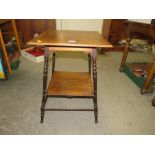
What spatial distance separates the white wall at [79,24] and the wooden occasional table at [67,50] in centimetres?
164

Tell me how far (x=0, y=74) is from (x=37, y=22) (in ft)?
4.77

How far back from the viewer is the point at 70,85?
128 cm

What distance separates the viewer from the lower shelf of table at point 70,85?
3.83 ft

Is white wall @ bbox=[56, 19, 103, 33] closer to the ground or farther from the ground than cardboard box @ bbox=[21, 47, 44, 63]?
farther from the ground

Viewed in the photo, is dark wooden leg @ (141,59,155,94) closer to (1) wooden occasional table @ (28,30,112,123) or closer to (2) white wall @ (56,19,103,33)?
(1) wooden occasional table @ (28,30,112,123)

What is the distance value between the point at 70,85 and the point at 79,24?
6.39 feet

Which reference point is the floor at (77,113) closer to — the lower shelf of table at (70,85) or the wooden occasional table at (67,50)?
the wooden occasional table at (67,50)

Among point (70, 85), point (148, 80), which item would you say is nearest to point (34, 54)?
point (70, 85)

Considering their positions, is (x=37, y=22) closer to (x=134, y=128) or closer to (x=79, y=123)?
(x=79, y=123)

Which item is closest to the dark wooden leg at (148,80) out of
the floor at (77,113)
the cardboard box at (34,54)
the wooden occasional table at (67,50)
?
the floor at (77,113)

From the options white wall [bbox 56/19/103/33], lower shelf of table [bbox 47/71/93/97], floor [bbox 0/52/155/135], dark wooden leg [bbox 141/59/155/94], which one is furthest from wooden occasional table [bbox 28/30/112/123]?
white wall [bbox 56/19/103/33]

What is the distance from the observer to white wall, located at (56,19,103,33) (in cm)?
280

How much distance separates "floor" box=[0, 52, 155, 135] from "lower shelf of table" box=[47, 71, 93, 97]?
0.27 meters

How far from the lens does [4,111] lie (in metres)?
1.33
